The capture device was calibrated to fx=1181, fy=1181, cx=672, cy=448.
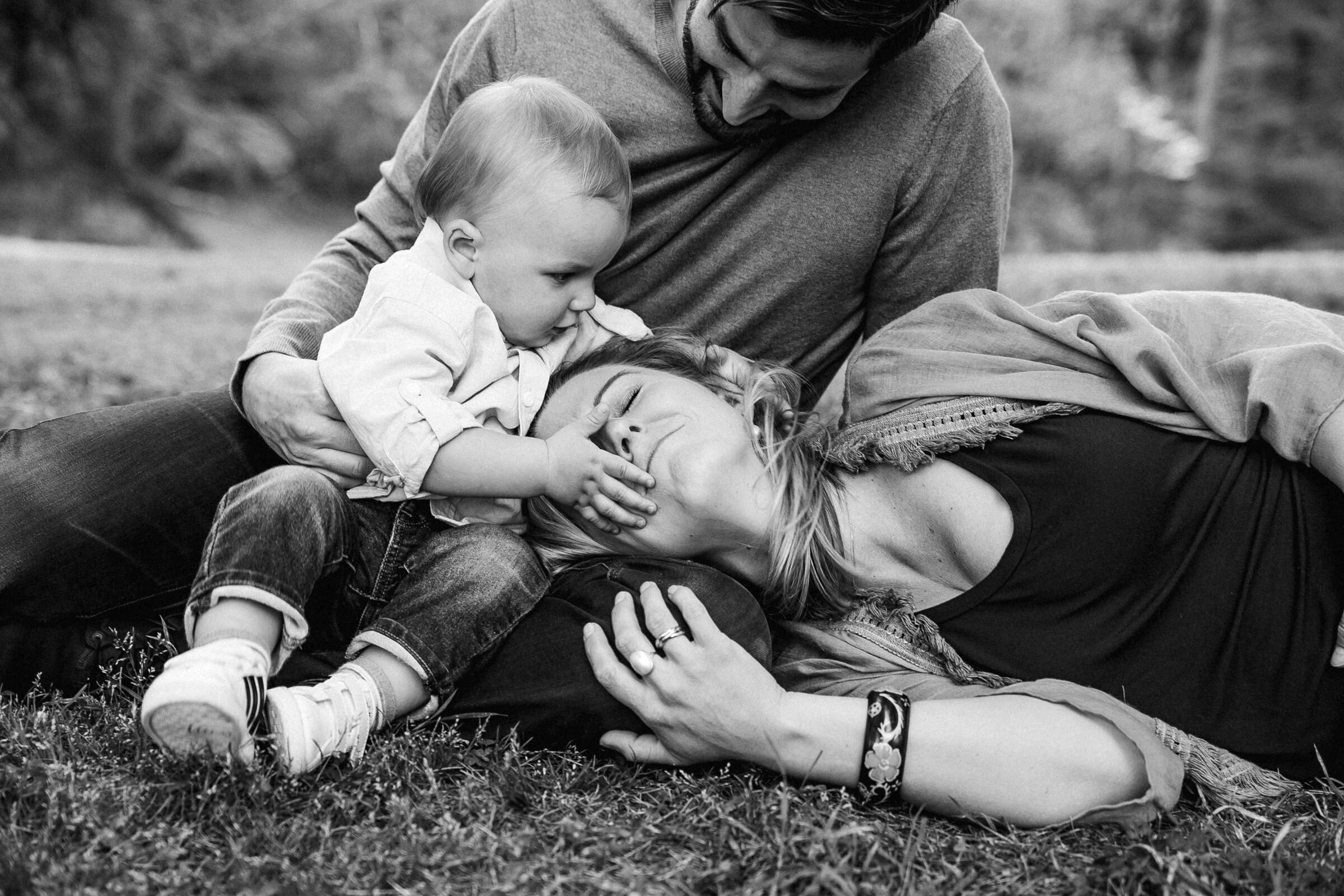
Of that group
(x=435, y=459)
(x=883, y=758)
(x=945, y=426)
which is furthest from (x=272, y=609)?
(x=945, y=426)

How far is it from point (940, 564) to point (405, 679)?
1055 millimetres

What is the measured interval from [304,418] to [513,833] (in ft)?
3.23

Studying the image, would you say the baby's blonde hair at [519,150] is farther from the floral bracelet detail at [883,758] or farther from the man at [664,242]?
the floral bracelet detail at [883,758]

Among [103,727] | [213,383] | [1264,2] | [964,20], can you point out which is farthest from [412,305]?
[1264,2]

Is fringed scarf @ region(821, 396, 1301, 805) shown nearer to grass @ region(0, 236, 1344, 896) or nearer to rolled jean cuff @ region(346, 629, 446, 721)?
grass @ region(0, 236, 1344, 896)

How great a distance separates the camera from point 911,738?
1989 mm

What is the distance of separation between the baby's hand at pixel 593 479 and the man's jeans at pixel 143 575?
0.13 metres

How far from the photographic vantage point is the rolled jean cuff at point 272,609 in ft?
6.66

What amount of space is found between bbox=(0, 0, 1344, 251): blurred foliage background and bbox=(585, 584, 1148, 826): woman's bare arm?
11310 mm

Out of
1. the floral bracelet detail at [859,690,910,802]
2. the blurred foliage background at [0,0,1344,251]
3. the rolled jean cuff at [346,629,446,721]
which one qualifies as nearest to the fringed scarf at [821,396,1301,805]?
the floral bracelet detail at [859,690,910,802]

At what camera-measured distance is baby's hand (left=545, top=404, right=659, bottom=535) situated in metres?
2.24

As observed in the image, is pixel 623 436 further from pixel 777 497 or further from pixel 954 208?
pixel 954 208

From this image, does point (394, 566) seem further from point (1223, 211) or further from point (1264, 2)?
point (1264, 2)

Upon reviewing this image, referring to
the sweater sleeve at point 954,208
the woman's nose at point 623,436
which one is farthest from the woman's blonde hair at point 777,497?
the sweater sleeve at point 954,208
